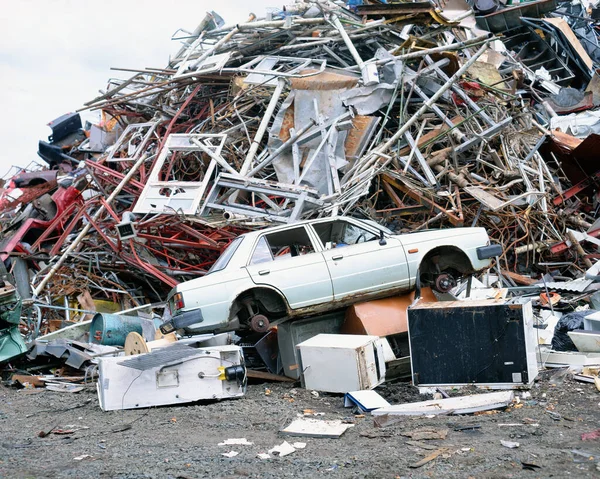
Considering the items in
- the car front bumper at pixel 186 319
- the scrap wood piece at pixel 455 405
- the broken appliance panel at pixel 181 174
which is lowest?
the scrap wood piece at pixel 455 405

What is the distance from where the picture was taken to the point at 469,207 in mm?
12516

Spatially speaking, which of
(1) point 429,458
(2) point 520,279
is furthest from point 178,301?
(2) point 520,279

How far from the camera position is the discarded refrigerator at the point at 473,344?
6930 mm

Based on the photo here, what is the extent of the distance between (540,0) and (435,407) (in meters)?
20.2

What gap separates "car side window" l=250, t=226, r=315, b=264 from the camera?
28.9 ft

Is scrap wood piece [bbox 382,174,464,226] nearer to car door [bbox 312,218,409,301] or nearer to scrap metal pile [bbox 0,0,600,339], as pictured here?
scrap metal pile [bbox 0,0,600,339]

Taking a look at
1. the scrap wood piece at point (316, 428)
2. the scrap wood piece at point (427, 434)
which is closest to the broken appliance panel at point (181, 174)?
the scrap wood piece at point (316, 428)

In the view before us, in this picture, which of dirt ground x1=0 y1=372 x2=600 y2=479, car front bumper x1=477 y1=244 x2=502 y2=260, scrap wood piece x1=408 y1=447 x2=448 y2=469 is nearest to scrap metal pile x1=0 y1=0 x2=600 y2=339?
car front bumper x1=477 y1=244 x2=502 y2=260

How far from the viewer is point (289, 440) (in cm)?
580

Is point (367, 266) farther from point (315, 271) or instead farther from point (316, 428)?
point (316, 428)

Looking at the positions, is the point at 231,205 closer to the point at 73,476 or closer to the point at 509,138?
the point at 509,138

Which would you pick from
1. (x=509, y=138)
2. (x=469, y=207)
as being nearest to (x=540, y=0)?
(x=509, y=138)

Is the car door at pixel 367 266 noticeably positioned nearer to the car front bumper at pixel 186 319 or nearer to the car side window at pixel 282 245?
the car side window at pixel 282 245

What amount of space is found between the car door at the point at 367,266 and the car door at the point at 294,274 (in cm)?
12
